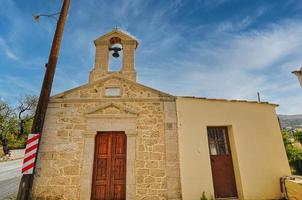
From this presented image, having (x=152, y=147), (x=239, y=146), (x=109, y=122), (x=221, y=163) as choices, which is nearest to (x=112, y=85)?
(x=109, y=122)

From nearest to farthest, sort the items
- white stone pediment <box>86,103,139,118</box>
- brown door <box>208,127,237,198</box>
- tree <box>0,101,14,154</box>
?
brown door <box>208,127,237,198</box> < white stone pediment <box>86,103,139,118</box> < tree <box>0,101,14,154</box>

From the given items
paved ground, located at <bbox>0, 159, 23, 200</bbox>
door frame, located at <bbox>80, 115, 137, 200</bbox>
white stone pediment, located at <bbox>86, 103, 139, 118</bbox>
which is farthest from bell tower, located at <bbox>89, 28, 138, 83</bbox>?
paved ground, located at <bbox>0, 159, 23, 200</bbox>

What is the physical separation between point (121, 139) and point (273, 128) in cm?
519

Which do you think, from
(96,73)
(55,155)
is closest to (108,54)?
(96,73)

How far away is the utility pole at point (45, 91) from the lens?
4.30 m

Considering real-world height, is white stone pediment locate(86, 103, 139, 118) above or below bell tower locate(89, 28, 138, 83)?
below

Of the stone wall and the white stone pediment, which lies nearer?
the stone wall

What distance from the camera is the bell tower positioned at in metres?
6.67

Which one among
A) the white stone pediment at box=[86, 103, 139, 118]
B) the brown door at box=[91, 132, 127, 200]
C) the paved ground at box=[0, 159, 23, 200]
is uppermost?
the white stone pediment at box=[86, 103, 139, 118]

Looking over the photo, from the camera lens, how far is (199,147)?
5.69 metres

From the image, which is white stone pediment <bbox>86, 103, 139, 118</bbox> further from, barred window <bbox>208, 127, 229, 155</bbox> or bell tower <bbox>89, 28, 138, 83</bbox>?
barred window <bbox>208, 127, 229, 155</bbox>

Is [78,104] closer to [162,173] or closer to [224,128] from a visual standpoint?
[162,173]

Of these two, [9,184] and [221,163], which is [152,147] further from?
[9,184]

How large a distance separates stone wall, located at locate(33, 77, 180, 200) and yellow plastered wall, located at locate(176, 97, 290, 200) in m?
0.37
